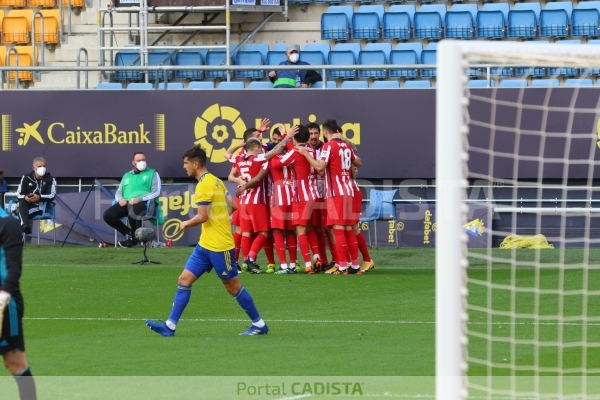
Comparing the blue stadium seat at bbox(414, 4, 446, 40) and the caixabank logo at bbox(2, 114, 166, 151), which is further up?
the blue stadium seat at bbox(414, 4, 446, 40)

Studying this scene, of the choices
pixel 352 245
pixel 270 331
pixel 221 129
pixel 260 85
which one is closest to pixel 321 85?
pixel 260 85

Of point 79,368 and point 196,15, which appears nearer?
point 79,368

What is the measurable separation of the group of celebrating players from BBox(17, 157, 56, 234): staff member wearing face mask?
433cm

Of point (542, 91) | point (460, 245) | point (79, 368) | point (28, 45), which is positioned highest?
point (28, 45)

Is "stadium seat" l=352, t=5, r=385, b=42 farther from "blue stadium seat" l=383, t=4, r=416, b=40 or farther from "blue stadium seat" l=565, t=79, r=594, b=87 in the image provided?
"blue stadium seat" l=565, t=79, r=594, b=87

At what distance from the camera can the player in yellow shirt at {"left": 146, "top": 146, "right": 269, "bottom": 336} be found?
9.27 metres

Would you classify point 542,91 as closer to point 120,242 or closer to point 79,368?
point 120,242

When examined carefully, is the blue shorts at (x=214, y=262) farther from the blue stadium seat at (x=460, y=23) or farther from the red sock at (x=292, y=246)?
the blue stadium seat at (x=460, y=23)

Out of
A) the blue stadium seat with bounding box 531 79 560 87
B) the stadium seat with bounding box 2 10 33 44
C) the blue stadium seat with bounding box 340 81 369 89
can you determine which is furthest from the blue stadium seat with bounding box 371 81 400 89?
the stadium seat with bounding box 2 10 33 44

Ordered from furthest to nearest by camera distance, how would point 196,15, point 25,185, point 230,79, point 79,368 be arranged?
1. point 196,15
2. point 230,79
3. point 25,185
4. point 79,368

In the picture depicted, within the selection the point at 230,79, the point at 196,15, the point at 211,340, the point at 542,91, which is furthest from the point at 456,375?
the point at 196,15

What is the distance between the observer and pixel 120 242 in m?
18.6

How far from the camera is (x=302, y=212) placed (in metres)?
15.0

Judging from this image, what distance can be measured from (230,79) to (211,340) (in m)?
11.7
